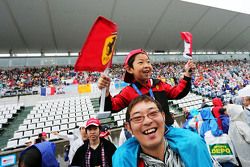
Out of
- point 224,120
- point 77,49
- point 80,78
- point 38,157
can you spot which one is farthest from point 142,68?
point 77,49

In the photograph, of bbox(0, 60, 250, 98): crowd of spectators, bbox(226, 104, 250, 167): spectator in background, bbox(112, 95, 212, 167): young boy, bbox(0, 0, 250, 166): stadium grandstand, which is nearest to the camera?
bbox(112, 95, 212, 167): young boy

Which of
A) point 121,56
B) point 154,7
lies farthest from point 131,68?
point 121,56

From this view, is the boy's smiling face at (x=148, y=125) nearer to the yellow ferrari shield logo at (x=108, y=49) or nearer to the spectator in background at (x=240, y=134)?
the yellow ferrari shield logo at (x=108, y=49)

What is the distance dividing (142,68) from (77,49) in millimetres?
17313

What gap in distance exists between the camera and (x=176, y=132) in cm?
89

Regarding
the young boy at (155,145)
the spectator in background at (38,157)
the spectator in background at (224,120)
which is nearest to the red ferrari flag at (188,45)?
the young boy at (155,145)

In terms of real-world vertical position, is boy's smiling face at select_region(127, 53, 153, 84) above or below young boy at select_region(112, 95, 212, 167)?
above

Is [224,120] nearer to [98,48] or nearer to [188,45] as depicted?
[188,45]

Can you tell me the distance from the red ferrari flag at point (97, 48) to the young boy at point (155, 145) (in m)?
0.44

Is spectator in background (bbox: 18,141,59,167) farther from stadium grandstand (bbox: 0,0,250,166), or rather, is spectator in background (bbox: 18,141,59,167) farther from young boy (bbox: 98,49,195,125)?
stadium grandstand (bbox: 0,0,250,166)

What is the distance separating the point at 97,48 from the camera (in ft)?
3.73

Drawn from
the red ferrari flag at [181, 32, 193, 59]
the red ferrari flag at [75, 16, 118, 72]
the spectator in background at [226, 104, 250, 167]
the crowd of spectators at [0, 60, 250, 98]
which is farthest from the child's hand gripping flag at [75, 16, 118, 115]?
the crowd of spectators at [0, 60, 250, 98]

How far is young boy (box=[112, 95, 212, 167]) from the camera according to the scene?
0.78 meters

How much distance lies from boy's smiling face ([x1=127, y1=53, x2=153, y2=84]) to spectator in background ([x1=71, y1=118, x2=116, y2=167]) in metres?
1.08
